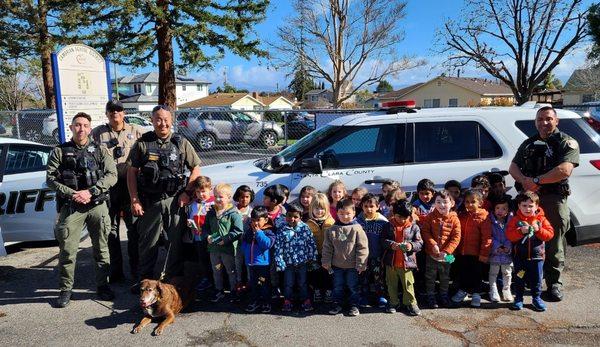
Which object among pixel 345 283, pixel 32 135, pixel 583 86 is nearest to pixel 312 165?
pixel 345 283

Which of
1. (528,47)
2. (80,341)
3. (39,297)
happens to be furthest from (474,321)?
(528,47)

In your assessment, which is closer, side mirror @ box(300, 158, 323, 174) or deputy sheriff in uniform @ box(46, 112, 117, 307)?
deputy sheriff in uniform @ box(46, 112, 117, 307)

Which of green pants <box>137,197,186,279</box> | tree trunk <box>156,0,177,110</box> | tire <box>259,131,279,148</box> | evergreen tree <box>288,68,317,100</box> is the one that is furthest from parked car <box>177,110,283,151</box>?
evergreen tree <box>288,68,317,100</box>

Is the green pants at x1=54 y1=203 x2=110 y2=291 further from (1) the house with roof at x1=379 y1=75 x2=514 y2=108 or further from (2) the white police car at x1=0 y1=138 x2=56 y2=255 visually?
(1) the house with roof at x1=379 y1=75 x2=514 y2=108

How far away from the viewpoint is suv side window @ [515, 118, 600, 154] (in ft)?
15.4

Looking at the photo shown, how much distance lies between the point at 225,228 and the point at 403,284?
1686 mm

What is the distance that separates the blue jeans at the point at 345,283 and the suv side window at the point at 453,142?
1469 millimetres

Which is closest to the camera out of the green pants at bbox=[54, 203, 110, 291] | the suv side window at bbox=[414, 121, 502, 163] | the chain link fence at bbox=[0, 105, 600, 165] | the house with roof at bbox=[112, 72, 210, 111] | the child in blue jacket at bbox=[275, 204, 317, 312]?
the child in blue jacket at bbox=[275, 204, 317, 312]

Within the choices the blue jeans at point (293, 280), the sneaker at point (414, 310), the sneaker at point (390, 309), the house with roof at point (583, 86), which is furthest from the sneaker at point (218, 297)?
the house with roof at point (583, 86)

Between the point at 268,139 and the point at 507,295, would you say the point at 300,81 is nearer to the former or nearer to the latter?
the point at 268,139

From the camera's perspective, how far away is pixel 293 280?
4.20 metres

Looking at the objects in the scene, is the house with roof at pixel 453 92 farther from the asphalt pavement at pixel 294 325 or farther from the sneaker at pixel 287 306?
the sneaker at pixel 287 306

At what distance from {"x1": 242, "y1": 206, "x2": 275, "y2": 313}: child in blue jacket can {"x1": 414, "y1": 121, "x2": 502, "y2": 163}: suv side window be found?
1767mm

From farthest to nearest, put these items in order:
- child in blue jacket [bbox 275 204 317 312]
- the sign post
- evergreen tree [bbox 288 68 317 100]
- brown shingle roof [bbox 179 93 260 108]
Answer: brown shingle roof [bbox 179 93 260 108], evergreen tree [bbox 288 68 317 100], the sign post, child in blue jacket [bbox 275 204 317 312]
